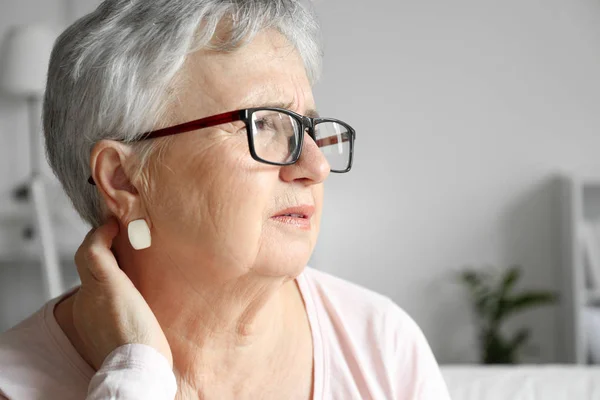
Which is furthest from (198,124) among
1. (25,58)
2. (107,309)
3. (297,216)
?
(25,58)

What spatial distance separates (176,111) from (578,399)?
115 centimetres

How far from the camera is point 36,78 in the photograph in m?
3.29

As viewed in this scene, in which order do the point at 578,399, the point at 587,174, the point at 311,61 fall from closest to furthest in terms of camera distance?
the point at 311,61, the point at 578,399, the point at 587,174

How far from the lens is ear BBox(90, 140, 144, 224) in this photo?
1.06m

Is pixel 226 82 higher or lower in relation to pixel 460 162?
higher

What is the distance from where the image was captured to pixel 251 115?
3.37 ft

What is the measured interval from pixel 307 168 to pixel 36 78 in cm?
263

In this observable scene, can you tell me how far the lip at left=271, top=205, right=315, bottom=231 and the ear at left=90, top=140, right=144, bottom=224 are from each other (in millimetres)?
224

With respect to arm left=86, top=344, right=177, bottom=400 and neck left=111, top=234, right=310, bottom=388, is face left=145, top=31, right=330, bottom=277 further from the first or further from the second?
arm left=86, top=344, right=177, bottom=400

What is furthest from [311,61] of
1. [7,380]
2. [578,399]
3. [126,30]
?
[578,399]

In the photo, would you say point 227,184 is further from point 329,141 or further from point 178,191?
point 329,141

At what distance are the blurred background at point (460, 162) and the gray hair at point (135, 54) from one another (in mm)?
2631

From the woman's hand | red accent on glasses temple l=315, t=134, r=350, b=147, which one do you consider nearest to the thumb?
the woman's hand

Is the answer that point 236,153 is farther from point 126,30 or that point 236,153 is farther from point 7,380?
point 7,380
